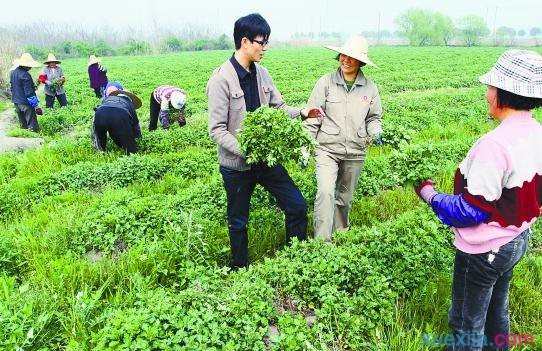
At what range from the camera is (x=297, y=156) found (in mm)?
3832

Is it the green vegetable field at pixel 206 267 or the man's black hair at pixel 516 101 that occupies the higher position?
the man's black hair at pixel 516 101

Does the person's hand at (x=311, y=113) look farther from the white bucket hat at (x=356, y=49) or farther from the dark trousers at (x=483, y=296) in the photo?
the dark trousers at (x=483, y=296)

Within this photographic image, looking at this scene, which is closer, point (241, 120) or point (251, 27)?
point (251, 27)

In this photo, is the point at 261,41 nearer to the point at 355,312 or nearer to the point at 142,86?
the point at 355,312

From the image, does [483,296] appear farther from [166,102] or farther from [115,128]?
[166,102]

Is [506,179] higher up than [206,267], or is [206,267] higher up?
[506,179]

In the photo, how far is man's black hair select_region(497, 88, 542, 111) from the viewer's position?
2.37 meters

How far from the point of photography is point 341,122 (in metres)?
4.52

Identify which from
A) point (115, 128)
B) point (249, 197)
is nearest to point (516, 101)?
point (249, 197)

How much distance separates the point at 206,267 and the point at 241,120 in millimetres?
1568

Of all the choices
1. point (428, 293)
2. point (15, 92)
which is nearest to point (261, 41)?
point (428, 293)

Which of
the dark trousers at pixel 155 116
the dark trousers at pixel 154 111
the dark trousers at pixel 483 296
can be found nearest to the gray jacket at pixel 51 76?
the dark trousers at pixel 155 116

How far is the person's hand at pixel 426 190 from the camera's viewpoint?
2.83 m

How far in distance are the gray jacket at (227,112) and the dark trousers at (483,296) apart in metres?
2.01
